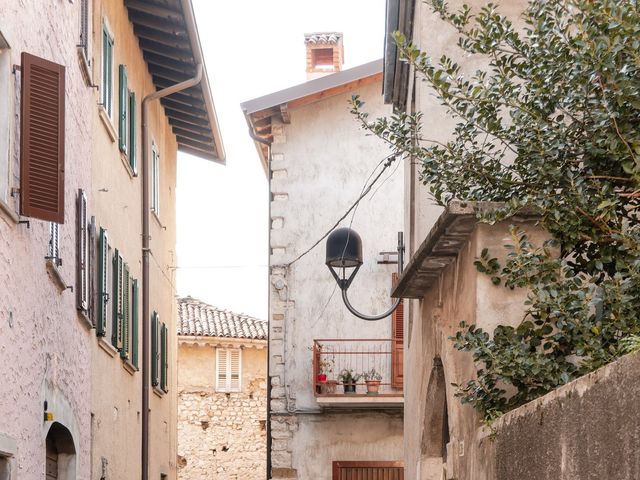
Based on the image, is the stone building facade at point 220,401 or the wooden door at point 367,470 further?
the stone building facade at point 220,401

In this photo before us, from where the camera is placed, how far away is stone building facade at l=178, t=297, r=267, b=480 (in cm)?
3388

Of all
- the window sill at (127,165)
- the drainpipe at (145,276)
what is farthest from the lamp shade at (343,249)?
the drainpipe at (145,276)

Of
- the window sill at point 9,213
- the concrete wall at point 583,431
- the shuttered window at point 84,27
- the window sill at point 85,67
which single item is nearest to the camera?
the concrete wall at point 583,431

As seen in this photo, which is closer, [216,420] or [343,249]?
[343,249]

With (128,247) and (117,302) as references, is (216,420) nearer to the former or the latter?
(128,247)

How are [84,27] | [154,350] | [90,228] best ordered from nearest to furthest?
[84,27], [90,228], [154,350]

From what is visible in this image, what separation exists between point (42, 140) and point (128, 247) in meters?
7.12

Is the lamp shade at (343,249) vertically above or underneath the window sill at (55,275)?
above

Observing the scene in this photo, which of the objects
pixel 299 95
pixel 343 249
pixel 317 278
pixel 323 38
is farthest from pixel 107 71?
pixel 323 38

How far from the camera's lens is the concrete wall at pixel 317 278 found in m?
20.9

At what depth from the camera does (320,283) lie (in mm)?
21172

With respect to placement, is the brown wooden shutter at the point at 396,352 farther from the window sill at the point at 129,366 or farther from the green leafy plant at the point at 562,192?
the green leafy plant at the point at 562,192

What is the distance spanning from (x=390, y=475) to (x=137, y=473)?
5144 millimetres

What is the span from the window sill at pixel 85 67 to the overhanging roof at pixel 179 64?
4.09 meters
